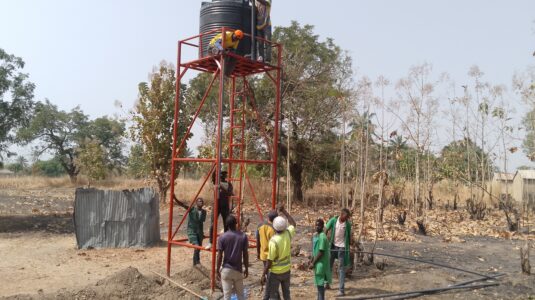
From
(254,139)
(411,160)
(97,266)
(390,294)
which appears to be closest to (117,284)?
(97,266)

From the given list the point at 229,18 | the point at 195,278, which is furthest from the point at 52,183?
the point at 229,18

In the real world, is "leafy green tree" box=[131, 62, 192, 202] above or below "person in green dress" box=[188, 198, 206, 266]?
above

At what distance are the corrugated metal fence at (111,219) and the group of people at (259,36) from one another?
656 cm

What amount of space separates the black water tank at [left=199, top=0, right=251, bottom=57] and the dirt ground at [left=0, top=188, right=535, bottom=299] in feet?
14.7

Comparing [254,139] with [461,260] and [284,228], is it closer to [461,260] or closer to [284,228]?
[461,260]

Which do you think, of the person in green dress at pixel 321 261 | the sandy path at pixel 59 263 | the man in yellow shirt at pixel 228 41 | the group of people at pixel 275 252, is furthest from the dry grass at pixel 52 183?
the person in green dress at pixel 321 261

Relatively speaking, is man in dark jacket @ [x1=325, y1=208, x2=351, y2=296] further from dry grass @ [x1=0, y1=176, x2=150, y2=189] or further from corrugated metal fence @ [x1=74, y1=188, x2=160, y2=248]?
dry grass @ [x1=0, y1=176, x2=150, y2=189]

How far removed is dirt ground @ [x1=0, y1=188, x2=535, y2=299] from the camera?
8.08 m

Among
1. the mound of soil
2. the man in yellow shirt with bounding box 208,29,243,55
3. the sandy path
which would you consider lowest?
the sandy path

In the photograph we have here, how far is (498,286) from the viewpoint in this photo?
28.9 ft

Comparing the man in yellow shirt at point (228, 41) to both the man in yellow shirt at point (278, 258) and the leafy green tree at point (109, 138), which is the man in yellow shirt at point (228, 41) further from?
the leafy green tree at point (109, 138)

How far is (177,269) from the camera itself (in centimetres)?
1016

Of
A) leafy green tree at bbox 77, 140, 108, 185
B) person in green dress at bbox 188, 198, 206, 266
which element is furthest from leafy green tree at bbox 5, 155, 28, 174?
person in green dress at bbox 188, 198, 206, 266

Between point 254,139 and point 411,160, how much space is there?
11.0 metres
